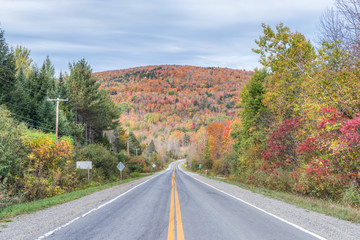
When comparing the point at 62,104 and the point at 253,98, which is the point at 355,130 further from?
the point at 62,104

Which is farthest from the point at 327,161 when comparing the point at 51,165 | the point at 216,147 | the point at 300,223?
the point at 216,147

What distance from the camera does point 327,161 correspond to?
11.9m

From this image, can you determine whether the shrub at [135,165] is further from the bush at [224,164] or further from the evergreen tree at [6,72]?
the evergreen tree at [6,72]

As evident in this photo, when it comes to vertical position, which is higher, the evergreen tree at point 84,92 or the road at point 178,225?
the evergreen tree at point 84,92

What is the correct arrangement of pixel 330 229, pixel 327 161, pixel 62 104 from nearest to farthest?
pixel 330 229
pixel 327 161
pixel 62 104

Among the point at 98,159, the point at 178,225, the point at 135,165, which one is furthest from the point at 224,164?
the point at 178,225

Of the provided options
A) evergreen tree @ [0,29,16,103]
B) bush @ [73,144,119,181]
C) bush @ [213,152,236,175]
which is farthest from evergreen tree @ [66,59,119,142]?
bush @ [213,152,236,175]

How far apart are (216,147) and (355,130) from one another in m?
45.1

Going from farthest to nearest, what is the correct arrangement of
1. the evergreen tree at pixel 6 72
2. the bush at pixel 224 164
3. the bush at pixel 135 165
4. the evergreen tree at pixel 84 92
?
1. the bush at pixel 135 165
2. the bush at pixel 224 164
3. the evergreen tree at pixel 84 92
4. the evergreen tree at pixel 6 72

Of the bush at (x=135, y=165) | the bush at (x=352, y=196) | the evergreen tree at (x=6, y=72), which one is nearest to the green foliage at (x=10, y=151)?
the evergreen tree at (x=6, y=72)

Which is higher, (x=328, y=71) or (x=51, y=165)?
(x=328, y=71)

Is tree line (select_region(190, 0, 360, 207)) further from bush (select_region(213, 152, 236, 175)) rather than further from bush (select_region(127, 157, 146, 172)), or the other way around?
bush (select_region(127, 157, 146, 172))

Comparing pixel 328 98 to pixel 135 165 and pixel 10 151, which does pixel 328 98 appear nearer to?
pixel 10 151

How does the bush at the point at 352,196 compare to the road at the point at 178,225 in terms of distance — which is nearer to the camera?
the road at the point at 178,225
